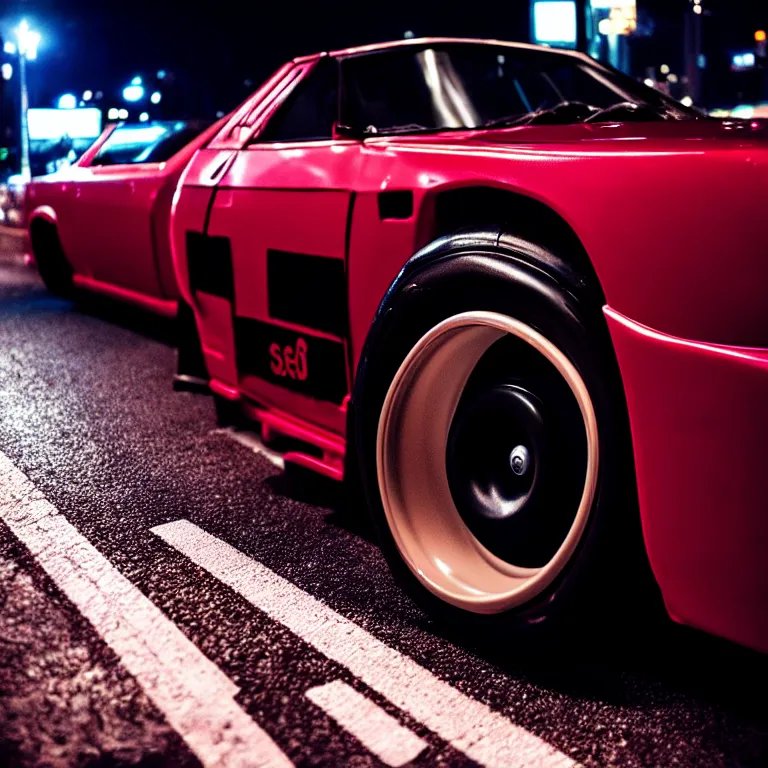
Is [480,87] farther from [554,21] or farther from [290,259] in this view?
[554,21]

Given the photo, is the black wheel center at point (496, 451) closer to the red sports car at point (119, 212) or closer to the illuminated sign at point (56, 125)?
the red sports car at point (119, 212)

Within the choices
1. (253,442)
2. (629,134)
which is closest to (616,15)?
(253,442)

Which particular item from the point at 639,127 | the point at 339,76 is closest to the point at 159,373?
the point at 339,76

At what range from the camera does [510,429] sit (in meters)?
2.31

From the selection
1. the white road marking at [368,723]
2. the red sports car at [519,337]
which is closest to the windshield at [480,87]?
the red sports car at [519,337]

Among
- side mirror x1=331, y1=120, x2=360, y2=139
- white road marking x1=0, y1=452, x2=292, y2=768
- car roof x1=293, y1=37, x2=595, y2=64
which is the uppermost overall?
car roof x1=293, y1=37, x2=595, y2=64

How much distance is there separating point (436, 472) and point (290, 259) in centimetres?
91

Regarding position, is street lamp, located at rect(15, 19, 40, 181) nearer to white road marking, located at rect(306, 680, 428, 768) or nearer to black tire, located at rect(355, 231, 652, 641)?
black tire, located at rect(355, 231, 652, 641)

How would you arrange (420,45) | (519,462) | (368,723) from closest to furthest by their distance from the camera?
(368,723) < (519,462) < (420,45)

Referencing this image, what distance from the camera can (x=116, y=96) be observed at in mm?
58156

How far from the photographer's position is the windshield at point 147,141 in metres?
6.07

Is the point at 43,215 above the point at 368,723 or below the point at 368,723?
above

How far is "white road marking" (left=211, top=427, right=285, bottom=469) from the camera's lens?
3879 millimetres

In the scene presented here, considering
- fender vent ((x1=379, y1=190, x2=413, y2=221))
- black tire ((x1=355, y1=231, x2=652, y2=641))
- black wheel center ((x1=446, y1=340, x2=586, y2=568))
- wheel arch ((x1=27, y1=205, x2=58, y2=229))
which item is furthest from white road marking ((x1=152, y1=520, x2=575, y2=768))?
wheel arch ((x1=27, y1=205, x2=58, y2=229))
